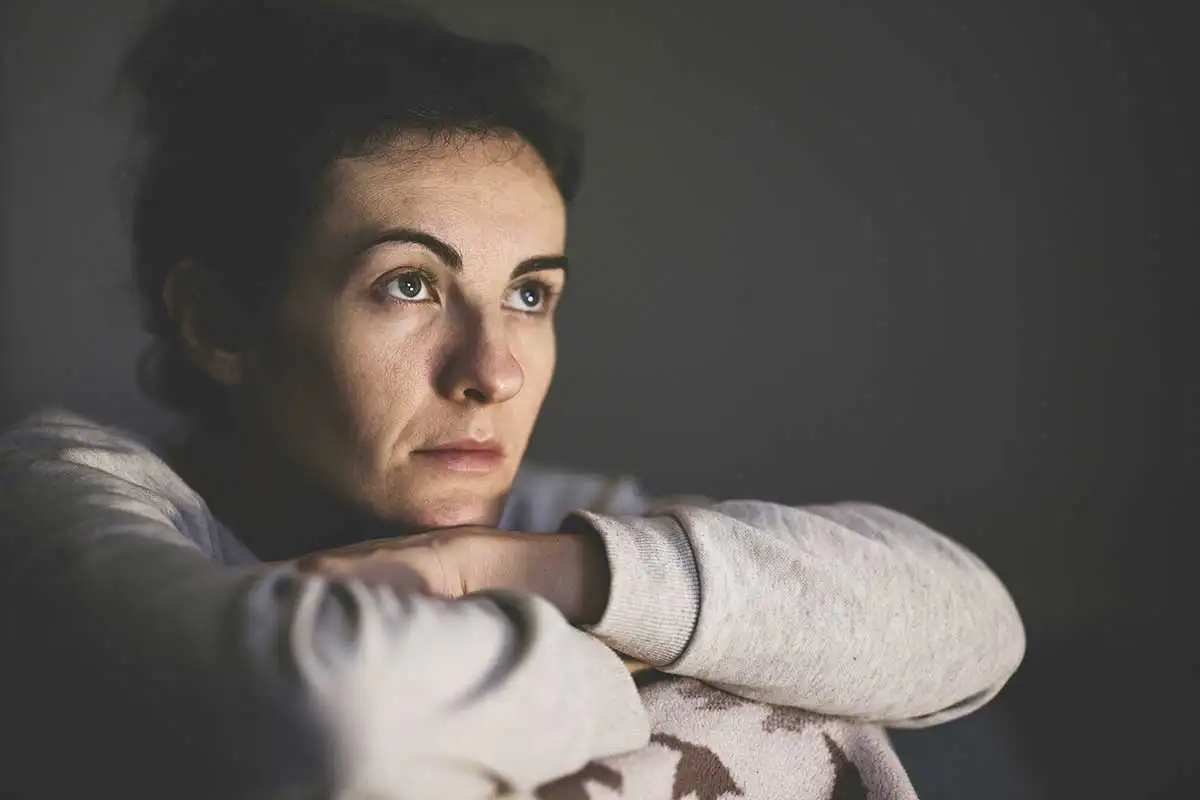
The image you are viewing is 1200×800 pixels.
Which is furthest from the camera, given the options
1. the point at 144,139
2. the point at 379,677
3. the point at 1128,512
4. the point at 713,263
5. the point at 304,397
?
the point at 713,263

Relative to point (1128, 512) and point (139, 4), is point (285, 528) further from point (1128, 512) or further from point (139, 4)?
point (1128, 512)

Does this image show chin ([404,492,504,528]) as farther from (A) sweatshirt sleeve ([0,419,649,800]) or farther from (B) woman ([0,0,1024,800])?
(A) sweatshirt sleeve ([0,419,649,800])

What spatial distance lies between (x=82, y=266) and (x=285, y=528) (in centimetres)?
83

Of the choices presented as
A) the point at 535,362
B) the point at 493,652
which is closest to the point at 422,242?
the point at 535,362

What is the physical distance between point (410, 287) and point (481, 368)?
0.28 ft

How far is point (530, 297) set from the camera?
35.6 inches


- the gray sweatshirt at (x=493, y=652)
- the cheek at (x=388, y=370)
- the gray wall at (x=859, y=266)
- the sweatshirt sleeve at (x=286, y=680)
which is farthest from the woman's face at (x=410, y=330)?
the gray wall at (x=859, y=266)

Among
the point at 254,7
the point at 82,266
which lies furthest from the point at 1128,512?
the point at 82,266

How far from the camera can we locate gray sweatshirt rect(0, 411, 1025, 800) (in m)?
0.52

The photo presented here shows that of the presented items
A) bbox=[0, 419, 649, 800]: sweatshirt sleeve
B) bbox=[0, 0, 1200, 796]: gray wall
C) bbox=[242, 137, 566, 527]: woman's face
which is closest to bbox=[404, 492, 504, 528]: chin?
bbox=[242, 137, 566, 527]: woman's face

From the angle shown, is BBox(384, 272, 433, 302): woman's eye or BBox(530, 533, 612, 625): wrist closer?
BBox(530, 533, 612, 625): wrist

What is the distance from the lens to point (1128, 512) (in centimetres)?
144

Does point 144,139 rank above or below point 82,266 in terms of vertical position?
above

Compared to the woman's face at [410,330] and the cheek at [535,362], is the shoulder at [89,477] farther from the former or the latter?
the cheek at [535,362]
